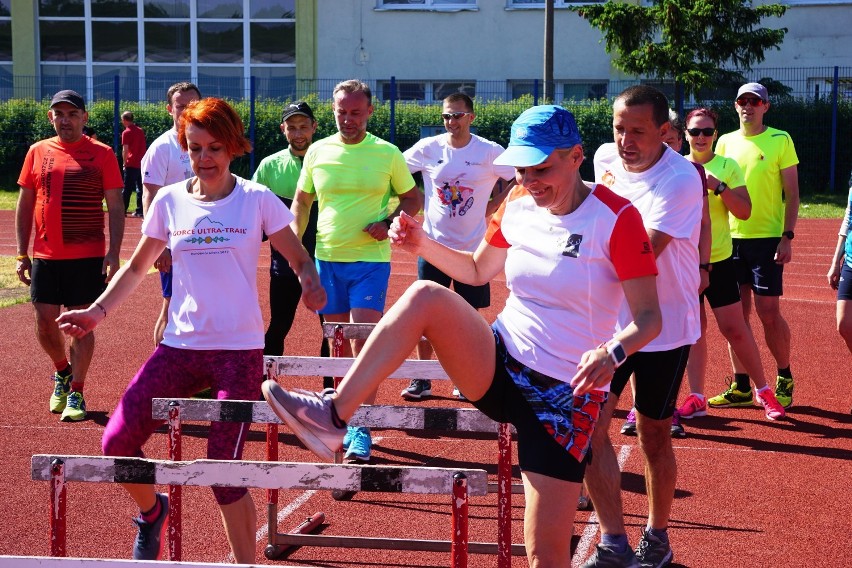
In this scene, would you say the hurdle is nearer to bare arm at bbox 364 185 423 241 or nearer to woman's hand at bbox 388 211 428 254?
woman's hand at bbox 388 211 428 254

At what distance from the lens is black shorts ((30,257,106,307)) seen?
28.0ft

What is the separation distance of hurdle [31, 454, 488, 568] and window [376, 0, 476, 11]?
101 feet

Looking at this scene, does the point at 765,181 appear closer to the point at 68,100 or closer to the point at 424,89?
the point at 68,100

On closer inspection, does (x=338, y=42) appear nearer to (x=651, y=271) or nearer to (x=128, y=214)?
(x=128, y=214)

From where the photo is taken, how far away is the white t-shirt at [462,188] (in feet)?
29.9

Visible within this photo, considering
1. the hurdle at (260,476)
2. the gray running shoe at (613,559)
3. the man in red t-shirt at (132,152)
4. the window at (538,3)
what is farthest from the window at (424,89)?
the hurdle at (260,476)

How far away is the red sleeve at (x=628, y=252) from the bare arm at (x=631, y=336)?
0.03 m

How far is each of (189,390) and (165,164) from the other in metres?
4.07

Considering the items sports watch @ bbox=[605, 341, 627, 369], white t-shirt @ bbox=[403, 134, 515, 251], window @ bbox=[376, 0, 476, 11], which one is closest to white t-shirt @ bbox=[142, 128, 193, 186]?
white t-shirt @ bbox=[403, 134, 515, 251]

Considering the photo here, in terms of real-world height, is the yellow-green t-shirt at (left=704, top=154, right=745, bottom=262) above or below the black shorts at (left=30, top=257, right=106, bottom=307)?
above

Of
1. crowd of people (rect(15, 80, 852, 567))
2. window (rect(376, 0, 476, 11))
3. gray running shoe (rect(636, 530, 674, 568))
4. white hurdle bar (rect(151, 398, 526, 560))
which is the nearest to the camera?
crowd of people (rect(15, 80, 852, 567))

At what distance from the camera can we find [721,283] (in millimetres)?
8305

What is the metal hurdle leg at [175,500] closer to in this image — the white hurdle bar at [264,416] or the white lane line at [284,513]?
the white hurdle bar at [264,416]

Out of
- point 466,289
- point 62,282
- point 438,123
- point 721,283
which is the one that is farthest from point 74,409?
point 438,123
